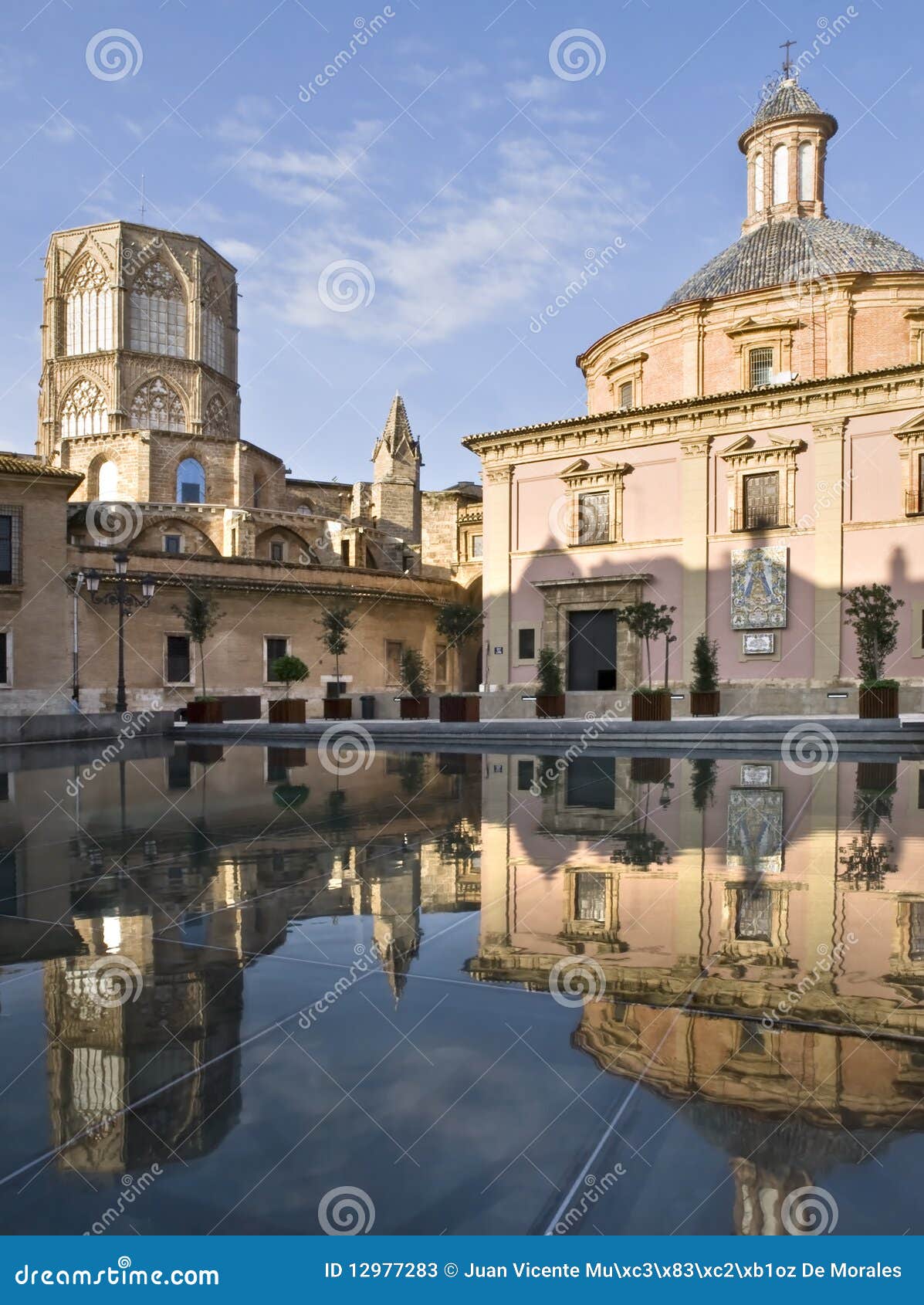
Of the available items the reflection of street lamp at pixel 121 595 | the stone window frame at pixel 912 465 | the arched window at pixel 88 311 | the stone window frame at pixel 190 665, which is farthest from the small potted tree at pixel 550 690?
the arched window at pixel 88 311

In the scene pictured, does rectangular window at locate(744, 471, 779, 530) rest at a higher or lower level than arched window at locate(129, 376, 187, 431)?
lower

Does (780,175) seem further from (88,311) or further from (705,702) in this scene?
(88,311)

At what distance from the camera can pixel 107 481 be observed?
48.7m

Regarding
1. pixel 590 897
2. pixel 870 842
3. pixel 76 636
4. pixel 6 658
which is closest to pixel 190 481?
pixel 76 636

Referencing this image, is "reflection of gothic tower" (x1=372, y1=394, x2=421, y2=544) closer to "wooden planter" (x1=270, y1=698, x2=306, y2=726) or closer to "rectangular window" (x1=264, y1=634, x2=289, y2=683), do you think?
"rectangular window" (x1=264, y1=634, x2=289, y2=683)

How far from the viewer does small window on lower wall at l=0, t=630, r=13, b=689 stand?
27688 millimetres

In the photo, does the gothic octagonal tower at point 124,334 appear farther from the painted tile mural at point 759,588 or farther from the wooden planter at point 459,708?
the painted tile mural at point 759,588

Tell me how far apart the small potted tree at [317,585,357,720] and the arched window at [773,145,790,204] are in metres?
21.1

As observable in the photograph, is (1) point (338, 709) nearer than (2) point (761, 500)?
No

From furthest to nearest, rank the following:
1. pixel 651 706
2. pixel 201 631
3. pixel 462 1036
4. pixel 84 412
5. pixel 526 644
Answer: pixel 84 412, pixel 526 644, pixel 201 631, pixel 651 706, pixel 462 1036

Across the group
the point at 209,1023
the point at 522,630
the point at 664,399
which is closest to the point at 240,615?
the point at 522,630

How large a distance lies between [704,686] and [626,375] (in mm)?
11934

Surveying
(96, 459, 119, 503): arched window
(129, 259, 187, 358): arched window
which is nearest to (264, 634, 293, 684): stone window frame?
(96, 459, 119, 503): arched window

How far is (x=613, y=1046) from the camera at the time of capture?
110 inches
